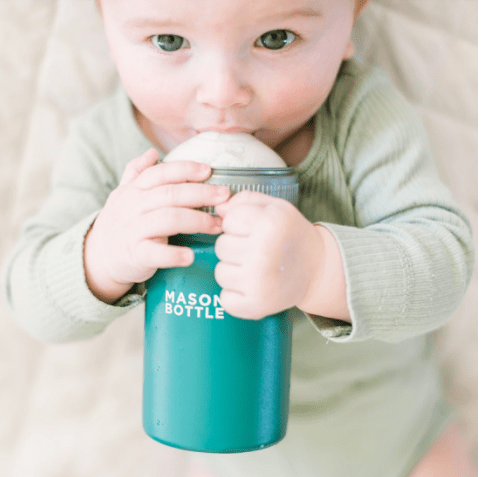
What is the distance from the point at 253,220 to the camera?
52cm

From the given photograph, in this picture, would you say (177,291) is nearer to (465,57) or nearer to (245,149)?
(245,149)

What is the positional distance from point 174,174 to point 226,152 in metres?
0.06

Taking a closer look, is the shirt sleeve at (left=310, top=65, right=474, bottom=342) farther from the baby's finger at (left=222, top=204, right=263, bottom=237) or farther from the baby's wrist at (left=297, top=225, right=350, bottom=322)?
the baby's finger at (left=222, top=204, right=263, bottom=237)

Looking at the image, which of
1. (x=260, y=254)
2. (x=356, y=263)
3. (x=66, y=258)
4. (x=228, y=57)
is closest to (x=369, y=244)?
(x=356, y=263)

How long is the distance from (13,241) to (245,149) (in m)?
0.55

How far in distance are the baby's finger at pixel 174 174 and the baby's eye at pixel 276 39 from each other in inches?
6.3

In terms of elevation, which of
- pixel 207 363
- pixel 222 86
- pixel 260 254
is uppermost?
pixel 222 86

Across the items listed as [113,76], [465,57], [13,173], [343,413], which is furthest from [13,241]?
[465,57]

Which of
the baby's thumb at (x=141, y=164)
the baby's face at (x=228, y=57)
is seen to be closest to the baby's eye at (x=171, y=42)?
the baby's face at (x=228, y=57)

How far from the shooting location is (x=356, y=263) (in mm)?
580

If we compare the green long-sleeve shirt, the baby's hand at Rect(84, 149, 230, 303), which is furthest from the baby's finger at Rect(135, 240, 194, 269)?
the green long-sleeve shirt

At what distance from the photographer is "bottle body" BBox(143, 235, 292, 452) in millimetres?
550

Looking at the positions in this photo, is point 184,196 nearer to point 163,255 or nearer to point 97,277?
point 163,255

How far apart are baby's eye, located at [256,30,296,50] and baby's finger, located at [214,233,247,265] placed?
220 millimetres
